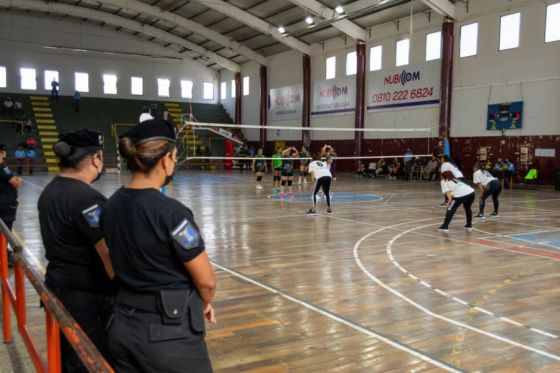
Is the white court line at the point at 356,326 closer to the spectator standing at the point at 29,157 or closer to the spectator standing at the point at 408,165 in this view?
the spectator standing at the point at 408,165

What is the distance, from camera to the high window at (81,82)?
3794cm

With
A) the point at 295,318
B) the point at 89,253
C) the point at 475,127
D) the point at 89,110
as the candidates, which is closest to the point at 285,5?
the point at 475,127

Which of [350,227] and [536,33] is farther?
[536,33]

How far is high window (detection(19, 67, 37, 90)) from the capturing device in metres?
36.1

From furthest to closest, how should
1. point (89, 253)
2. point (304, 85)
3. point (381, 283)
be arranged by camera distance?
1. point (304, 85)
2. point (381, 283)
3. point (89, 253)

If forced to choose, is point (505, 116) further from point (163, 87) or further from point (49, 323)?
point (163, 87)

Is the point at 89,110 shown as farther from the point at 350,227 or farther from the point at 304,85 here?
the point at 350,227

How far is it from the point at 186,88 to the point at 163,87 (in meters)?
1.98

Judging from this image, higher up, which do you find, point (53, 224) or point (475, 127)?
point (475, 127)

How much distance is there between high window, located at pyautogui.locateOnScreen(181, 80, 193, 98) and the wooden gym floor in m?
30.8

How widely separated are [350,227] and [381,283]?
4425 millimetres

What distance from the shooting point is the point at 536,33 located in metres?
20.7

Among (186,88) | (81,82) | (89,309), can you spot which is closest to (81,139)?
(89,309)

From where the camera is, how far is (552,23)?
2017 cm
